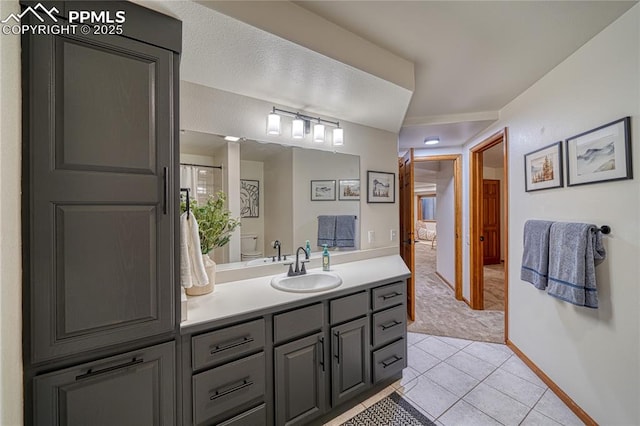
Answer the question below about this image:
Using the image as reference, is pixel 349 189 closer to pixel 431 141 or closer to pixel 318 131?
pixel 318 131

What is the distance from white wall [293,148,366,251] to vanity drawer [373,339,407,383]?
942 mm

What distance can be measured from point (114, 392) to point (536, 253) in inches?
104

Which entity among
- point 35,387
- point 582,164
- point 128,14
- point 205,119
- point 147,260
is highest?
point 128,14

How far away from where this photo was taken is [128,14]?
3.22ft

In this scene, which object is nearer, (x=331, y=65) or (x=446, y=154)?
(x=331, y=65)

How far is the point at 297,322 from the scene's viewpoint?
1.38 m

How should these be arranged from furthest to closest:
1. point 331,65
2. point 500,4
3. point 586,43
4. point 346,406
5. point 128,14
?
point 346,406, point 586,43, point 331,65, point 500,4, point 128,14

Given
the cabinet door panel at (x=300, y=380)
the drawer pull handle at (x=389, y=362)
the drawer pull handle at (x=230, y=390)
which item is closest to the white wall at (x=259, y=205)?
the cabinet door panel at (x=300, y=380)

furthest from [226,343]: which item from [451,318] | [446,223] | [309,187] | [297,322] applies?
[446,223]

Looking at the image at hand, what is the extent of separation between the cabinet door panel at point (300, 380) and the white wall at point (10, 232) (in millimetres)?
932

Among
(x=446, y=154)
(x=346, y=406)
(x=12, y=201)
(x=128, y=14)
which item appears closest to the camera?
(x=12, y=201)

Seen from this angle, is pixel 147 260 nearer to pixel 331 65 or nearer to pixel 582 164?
pixel 331 65

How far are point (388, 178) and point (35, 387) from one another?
105 inches

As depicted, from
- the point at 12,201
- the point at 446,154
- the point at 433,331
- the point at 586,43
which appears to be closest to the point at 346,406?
the point at 433,331
